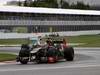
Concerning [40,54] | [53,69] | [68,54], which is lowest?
[68,54]

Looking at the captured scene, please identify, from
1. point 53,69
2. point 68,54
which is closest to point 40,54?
point 68,54

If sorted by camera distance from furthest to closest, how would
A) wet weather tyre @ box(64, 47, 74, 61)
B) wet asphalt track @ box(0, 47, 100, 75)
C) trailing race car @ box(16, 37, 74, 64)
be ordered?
wet weather tyre @ box(64, 47, 74, 61) < trailing race car @ box(16, 37, 74, 64) < wet asphalt track @ box(0, 47, 100, 75)

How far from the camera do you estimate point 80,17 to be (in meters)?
102

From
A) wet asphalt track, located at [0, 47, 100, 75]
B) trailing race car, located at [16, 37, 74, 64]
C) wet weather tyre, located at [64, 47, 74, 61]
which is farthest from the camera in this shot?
wet weather tyre, located at [64, 47, 74, 61]

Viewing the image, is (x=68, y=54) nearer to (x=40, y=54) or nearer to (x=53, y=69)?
(x=40, y=54)

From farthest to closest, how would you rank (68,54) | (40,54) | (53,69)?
(68,54) < (40,54) < (53,69)

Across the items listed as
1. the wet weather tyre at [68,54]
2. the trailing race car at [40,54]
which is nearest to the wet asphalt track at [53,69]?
the trailing race car at [40,54]

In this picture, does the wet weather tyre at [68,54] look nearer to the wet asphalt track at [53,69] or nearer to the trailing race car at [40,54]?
the trailing race car at [40,54]

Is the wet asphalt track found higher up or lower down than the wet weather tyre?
higher up

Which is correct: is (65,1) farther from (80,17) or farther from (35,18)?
(35,18)

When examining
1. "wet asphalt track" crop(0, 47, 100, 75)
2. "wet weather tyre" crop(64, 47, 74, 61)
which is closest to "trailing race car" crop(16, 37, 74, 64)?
"wet weather tyre" crop(64, 47, 74, 61)

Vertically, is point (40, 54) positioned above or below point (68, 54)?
above

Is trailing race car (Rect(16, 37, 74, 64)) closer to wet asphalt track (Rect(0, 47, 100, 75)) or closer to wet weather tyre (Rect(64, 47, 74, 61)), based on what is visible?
wet weather tyre (Rect(64, 47, 74, 61))

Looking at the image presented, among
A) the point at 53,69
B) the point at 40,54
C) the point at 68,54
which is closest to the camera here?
the point at 53,69
